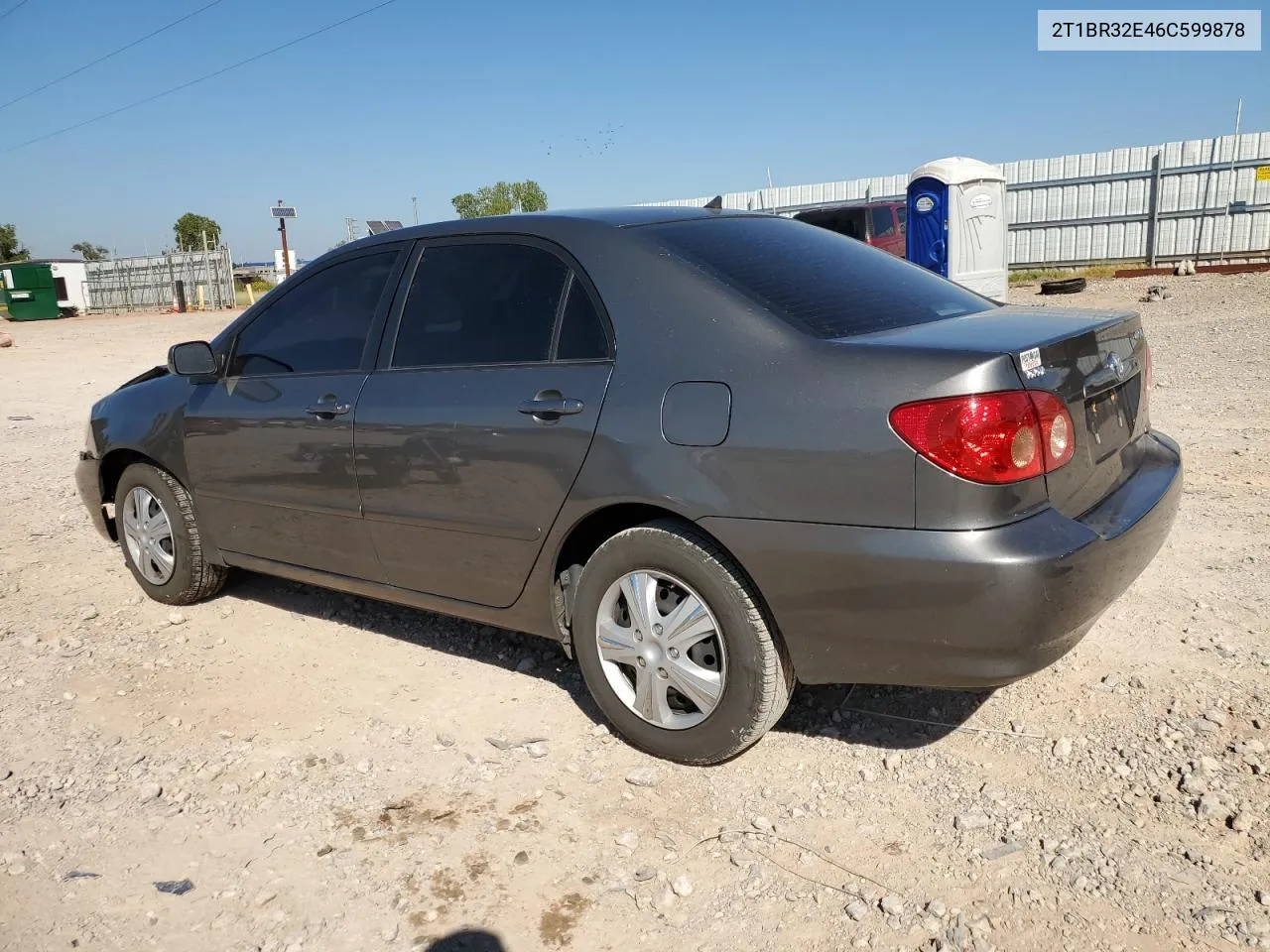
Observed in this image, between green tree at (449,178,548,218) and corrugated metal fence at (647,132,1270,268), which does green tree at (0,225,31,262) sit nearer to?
green tree at (449,178,548,218)

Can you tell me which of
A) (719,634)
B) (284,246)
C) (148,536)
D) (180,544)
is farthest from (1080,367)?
(284,246)

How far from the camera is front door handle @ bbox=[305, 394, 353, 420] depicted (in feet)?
12.7

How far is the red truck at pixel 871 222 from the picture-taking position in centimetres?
1683

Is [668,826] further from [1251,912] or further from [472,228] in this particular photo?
[472,228]

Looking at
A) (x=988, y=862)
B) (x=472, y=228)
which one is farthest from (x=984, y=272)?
(x=988, y=862)

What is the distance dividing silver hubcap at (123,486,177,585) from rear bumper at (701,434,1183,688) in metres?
3.08

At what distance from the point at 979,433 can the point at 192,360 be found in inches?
130

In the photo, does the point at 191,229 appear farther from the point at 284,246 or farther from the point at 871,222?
the point at 871,222

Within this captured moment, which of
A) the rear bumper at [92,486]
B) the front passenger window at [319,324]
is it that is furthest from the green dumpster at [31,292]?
the front passenger window at [319,324]

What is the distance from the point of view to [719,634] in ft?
9.87

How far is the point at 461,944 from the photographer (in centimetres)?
247

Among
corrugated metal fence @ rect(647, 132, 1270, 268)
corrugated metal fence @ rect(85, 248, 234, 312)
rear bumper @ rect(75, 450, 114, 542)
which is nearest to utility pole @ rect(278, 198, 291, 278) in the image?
corrugated metal fence @ rect(85, 248, 234, 312)

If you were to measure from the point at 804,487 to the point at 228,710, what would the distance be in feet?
7.85

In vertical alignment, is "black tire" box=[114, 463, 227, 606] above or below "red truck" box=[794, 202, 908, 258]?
below
